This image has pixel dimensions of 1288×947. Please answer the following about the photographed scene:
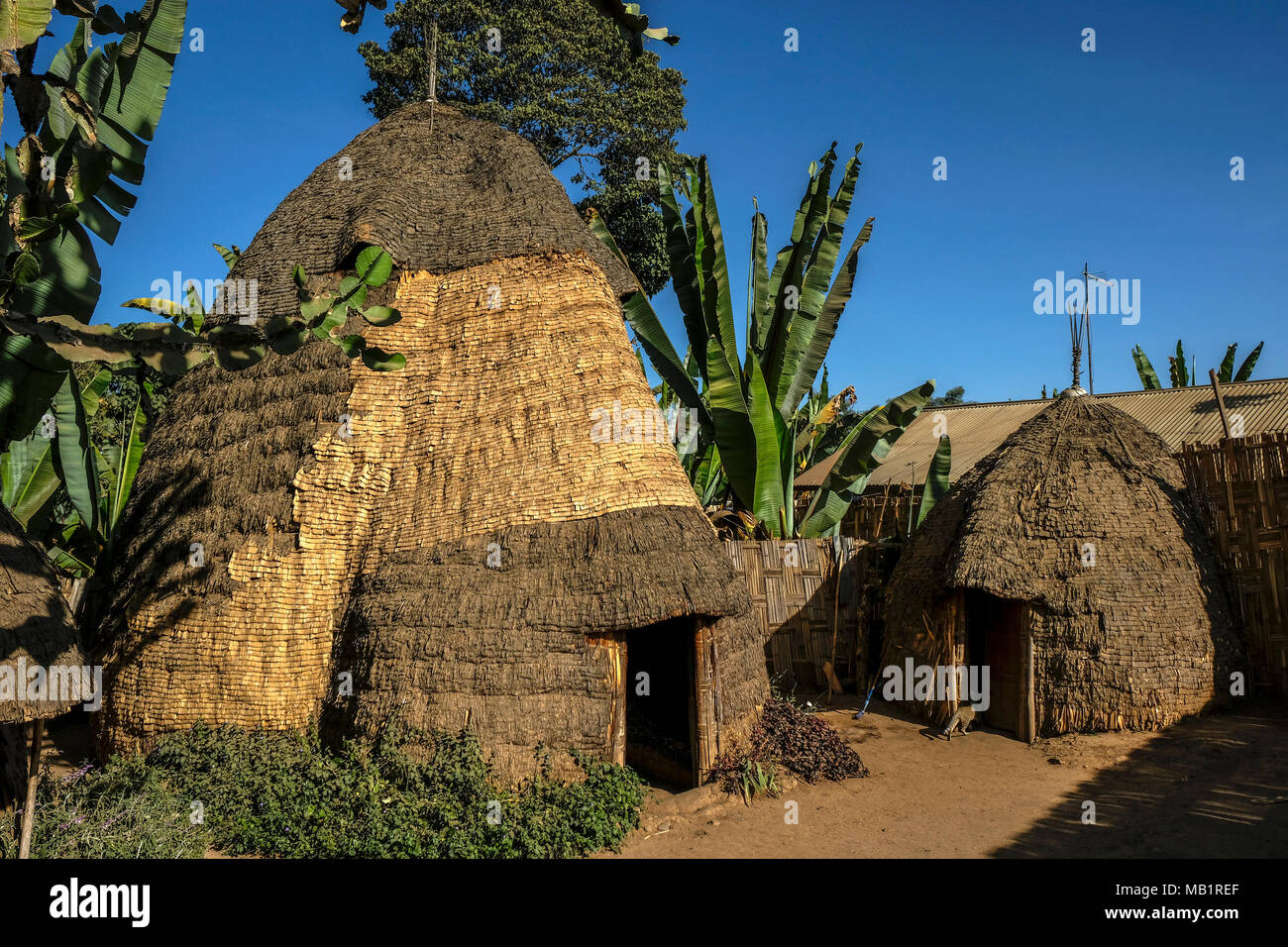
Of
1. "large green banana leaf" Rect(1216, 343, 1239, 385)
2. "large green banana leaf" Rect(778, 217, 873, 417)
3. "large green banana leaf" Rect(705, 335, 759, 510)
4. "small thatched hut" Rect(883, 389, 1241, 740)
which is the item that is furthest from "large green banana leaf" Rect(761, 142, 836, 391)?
"large green banana leaf" Rect(1216, 343, 1239, 385)

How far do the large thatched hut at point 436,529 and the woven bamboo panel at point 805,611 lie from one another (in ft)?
9.74

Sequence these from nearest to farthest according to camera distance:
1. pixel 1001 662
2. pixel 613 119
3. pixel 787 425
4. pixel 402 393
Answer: pixel 402 393, pixel 1001 662, pixel 787 425, pixel 613 119

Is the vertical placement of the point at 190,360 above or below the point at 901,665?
above

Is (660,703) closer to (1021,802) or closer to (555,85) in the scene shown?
(1021,802)

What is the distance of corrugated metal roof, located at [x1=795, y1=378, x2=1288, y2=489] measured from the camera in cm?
1720

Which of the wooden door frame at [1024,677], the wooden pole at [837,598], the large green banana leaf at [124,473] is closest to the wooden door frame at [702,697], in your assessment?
the wooden door frame at [1024,677]

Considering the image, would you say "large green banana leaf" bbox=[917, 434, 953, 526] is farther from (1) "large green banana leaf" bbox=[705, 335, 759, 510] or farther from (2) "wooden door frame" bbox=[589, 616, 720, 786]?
(2) "wooden door frame" bbox=[589, 616, 720, 786]

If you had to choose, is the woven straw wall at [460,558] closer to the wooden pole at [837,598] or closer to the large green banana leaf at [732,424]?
the large green banana leaf at [732,424]

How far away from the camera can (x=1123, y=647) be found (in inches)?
379

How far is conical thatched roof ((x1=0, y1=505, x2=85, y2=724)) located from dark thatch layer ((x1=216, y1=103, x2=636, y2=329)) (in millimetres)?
3744

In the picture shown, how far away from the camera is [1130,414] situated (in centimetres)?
1928
